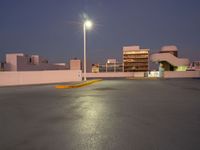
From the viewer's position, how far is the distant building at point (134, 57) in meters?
61.8

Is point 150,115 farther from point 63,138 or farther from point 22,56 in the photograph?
point 22,56

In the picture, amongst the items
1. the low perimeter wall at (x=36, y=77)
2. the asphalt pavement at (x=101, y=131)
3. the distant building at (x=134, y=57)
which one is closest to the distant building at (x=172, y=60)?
the distant building at (x=134, y=57)

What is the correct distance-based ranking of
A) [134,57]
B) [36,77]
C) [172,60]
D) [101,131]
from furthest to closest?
[134,57] → [172,60] → [36,77] → [101,131]

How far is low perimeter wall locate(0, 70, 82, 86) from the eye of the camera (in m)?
17.4

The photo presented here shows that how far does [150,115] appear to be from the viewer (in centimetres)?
482

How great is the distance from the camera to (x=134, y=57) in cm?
6156

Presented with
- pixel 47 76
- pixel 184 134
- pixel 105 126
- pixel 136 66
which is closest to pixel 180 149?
pixel 184 134

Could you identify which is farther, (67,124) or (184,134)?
(67,124)

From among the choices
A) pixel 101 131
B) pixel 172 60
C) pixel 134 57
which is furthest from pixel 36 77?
pixel 134 57

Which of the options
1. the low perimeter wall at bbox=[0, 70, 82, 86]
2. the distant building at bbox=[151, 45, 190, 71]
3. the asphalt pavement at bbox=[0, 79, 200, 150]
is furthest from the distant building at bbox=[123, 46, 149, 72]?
the asphalt pavement at bbox=[0, 79, 200, 150]

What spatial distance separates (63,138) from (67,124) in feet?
2.90

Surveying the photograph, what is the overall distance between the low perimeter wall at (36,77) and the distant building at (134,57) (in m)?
43.9

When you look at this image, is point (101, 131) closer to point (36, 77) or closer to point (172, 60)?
point (36, 77)

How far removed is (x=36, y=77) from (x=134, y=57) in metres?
48.3
